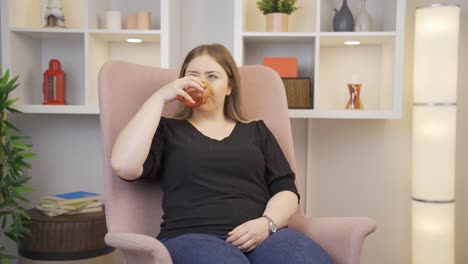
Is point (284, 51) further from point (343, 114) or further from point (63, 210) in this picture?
point (63, 210)

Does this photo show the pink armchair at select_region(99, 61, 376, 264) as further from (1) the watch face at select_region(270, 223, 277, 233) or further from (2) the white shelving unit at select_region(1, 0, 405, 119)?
(2) the white shelving unit at select_region(1, 0, 405, 119)

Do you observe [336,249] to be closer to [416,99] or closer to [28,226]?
[416,99]

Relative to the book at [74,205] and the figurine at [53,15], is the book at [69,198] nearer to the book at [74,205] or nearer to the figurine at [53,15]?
the book at [74,205]

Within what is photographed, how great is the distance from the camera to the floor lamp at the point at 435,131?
2.43 metres

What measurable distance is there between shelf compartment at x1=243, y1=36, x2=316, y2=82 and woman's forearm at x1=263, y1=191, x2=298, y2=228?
1167mm

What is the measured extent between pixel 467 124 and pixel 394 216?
25.1 inches

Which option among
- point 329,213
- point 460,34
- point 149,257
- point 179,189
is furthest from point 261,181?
point 460,34

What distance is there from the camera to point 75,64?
2867 mm

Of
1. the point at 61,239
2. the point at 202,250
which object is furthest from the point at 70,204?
the point at 202,250

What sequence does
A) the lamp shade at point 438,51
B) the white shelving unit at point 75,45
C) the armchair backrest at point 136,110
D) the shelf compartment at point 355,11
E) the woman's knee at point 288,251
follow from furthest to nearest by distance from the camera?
the shelf compartment at point 355,11 → the white shelving unit at point 75,45 → the lamp shade at point 438,51 → the armchair backrest at point 136,110 → the woman's knee at point 288,251

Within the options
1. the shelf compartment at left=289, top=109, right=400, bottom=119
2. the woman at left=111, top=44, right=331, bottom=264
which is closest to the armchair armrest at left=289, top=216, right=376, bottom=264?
the woman at left=111, top=44, right=331, bottom=264

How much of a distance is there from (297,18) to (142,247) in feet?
6.09

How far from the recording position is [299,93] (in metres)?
2.57

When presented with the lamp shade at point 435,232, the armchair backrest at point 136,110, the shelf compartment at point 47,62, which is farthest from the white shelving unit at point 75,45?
the lamp shade at point 435,232
